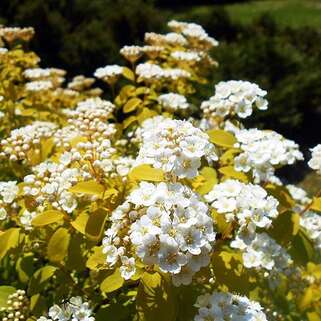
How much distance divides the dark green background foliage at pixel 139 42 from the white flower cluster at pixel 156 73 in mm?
3802

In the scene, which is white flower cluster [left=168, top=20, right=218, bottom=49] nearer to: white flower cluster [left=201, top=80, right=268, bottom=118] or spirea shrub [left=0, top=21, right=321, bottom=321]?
spirea shrub [left=0, top=21, right=321, bottom=321]

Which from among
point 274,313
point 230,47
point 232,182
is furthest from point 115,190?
point 230,47

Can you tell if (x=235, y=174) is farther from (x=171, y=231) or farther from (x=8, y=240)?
(x=8, y=240)

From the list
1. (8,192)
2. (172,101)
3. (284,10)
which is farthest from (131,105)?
(284,10)

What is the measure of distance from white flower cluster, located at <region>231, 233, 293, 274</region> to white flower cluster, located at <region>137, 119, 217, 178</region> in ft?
1.28

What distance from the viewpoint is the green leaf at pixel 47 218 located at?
2238mm

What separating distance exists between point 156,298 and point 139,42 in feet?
20.2

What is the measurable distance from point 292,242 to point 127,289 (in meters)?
0.72

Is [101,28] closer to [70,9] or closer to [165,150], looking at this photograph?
[70,9]

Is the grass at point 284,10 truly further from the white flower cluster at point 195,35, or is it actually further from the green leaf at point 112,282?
the green leaf at point 112,282

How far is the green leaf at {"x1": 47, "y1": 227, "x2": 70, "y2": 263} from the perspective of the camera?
231cm

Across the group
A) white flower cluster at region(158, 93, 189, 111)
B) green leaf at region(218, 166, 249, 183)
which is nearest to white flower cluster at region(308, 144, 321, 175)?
green leaf at region(218, 166, 249, 183)

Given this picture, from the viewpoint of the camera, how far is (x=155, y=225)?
1903mm

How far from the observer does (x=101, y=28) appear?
8.19m
